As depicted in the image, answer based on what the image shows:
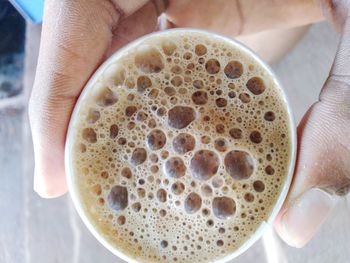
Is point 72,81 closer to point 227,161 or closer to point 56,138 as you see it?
point 56,138

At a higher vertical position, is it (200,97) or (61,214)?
(200,97)

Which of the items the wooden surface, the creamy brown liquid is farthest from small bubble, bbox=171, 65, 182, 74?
the wooden surface

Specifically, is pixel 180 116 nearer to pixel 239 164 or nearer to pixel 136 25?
pixel 239 164

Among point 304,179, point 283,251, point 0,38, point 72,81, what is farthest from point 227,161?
point 0,38

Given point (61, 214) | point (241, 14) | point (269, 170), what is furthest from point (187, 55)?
point (61, 214)

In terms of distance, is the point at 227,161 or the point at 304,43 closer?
the point at 227,161

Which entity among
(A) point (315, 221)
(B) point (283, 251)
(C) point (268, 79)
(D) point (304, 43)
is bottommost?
(B) point (283, 251)

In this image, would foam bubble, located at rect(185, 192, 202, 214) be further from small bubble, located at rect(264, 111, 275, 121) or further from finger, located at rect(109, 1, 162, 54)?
finger, located at rect(109, 1, 162, 54)
